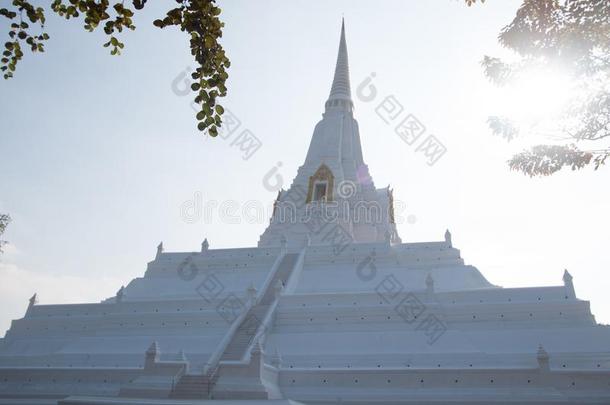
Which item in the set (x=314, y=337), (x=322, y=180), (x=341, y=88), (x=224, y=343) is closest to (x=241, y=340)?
(x=224, y=343)

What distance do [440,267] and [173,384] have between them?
1751 centimetres

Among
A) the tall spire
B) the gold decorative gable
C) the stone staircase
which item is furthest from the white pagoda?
the tall spire

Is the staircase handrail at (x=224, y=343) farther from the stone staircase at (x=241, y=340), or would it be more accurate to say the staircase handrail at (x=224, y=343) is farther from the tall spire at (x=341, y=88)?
the tall spire at (x=341, y=88)

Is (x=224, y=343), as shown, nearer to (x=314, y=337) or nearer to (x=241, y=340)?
(x=241, y=340)

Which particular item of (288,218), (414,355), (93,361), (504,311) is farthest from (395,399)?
(288,218)

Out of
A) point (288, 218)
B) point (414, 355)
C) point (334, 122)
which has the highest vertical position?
point (334, 122)

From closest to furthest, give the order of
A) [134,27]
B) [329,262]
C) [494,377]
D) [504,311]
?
[134,27], [494,377], [504,311], [329,262]

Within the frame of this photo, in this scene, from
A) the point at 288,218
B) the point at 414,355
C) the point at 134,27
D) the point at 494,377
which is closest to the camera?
the point at 134,27

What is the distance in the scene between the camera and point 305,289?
89.0 feet

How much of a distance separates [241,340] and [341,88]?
3284 centimetres

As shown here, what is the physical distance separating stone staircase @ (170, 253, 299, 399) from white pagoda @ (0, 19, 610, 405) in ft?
0.18

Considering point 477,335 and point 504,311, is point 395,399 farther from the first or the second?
point 504,311

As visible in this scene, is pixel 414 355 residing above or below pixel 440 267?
below

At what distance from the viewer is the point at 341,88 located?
47625 mm
